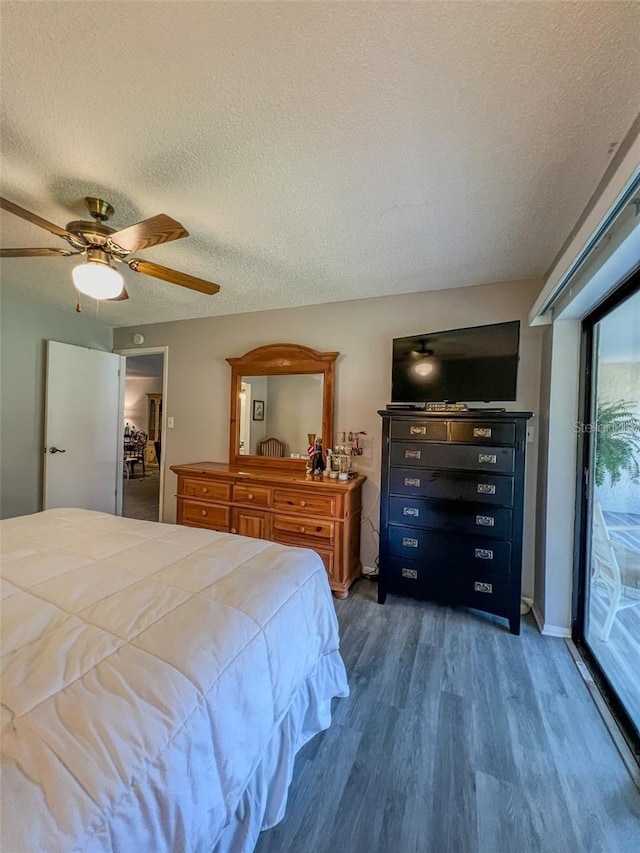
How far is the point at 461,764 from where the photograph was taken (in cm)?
133

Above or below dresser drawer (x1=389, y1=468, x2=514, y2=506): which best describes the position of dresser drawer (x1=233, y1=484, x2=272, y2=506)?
below

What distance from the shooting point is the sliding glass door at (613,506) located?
158 centimetres

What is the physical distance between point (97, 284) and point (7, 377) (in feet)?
7.64

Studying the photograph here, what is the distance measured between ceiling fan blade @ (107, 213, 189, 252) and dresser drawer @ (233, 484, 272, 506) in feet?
6.00

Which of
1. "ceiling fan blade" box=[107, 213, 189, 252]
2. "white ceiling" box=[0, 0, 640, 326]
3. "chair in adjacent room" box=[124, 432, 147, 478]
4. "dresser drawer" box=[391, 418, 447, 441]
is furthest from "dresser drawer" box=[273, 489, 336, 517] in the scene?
"chair in adjacent room" box=[124, 432, 147, 478]

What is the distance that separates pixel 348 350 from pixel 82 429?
298 centimetres

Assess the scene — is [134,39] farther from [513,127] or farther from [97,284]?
[513,127]

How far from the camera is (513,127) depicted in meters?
1.21

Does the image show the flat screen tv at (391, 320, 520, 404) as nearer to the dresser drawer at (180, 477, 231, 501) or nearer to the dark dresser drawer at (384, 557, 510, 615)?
the dark dresser drawer at (384, 557, 510, 615)

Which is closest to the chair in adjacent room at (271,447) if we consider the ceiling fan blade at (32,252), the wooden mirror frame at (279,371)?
the wooden mirror frame at (279,371)

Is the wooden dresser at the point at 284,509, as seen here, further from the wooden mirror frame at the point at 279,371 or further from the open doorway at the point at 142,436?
the open doorway at the point at 142,436

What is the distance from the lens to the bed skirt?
98 cm

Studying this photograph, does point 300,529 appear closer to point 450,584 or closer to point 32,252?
point 450,584

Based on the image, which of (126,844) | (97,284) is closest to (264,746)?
(126,844)
